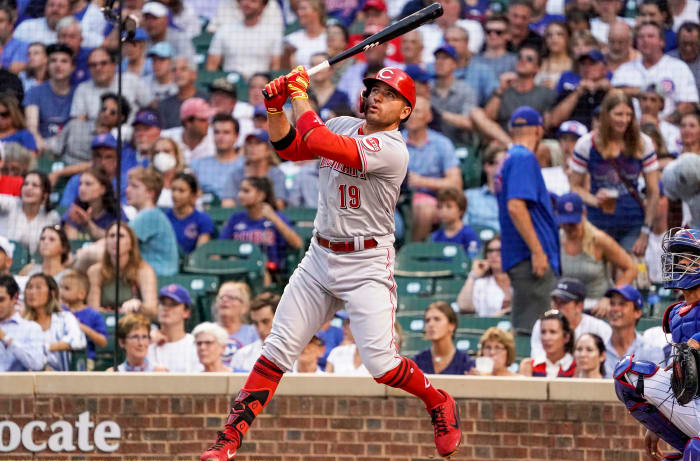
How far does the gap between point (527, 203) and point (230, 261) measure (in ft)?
6.90

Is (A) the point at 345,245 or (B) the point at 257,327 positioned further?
(B) the point at 257,327

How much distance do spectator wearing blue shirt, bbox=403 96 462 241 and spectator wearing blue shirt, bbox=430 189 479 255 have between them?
166 millimetres

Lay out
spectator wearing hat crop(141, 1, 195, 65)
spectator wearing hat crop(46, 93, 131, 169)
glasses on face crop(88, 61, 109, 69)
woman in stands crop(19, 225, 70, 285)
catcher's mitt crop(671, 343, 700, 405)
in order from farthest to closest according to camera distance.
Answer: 1. spectator wearing hat crop(141, 1, 195, 65)
2. glasses on face crop(88, 61, 109, 69)
3. spectator wearing hat crop(46, 93, 131, 169)
4. woman in stands crop(19, 225, 70, 285)
5. catcher's mitt crop(671, 343, 700, 405)

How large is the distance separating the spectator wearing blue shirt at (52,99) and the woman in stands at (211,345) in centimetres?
269

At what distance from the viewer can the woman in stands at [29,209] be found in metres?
7.93

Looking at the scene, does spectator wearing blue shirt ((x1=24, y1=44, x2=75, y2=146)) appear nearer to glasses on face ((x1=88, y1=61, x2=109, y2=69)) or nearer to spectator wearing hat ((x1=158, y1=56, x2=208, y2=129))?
glasses on face ((x1=88, y1=61, x2=109, y2=69))

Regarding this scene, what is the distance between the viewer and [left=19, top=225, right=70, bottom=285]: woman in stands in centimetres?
757

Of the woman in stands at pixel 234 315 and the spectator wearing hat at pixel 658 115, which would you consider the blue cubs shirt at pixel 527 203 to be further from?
the woman in stands at pixel 234 315

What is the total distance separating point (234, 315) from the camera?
723cm

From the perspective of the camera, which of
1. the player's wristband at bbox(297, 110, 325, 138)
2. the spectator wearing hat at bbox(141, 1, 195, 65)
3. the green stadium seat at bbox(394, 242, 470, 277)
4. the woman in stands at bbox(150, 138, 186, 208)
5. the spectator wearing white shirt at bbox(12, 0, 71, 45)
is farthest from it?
the spectator wearing hat at bbox(141, 1, 195, 65)

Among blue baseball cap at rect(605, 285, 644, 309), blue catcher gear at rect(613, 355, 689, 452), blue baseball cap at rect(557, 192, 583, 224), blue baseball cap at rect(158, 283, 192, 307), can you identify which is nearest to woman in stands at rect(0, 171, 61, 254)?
blue baseball cap at rect(158, 283, 192, 307)

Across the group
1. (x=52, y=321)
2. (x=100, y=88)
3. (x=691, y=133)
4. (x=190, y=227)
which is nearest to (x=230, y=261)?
(x=190, y=227)

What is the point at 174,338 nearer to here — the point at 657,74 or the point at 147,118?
the point at 147,118

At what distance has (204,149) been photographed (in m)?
8.73
